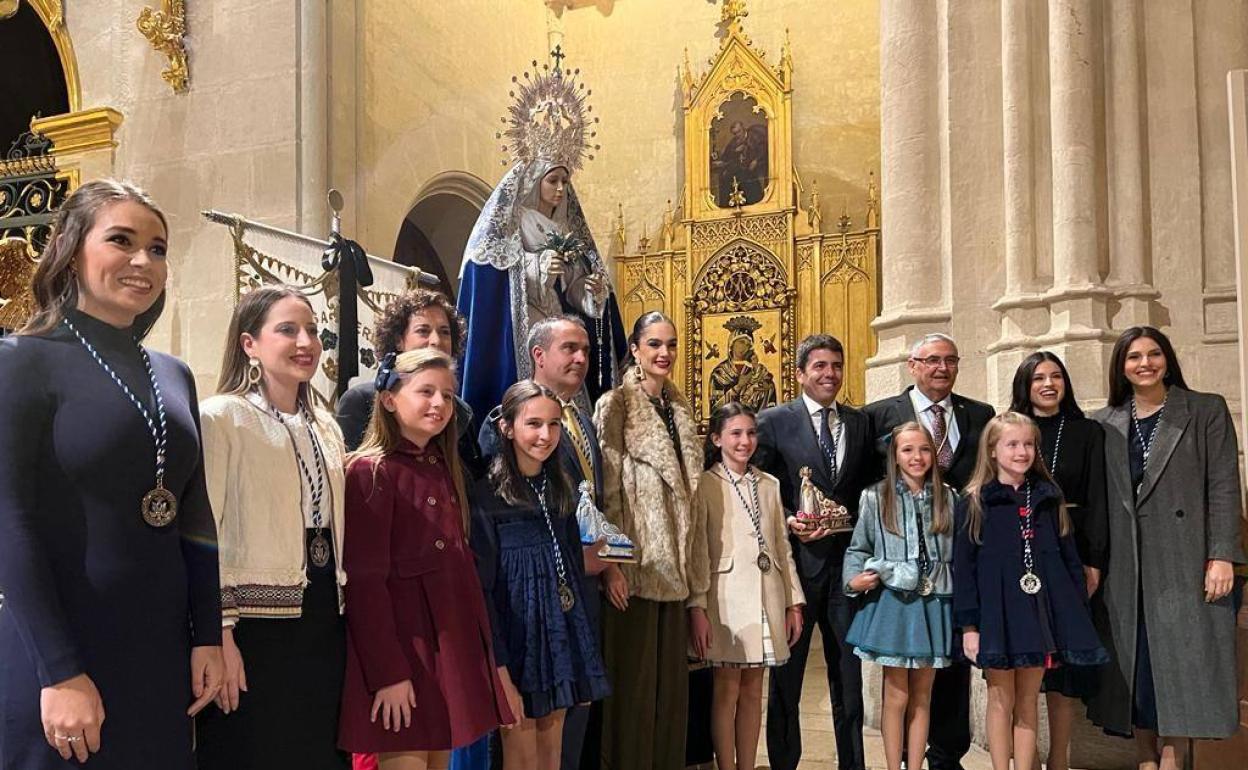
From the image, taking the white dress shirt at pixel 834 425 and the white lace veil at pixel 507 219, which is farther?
the white dress shirt at pixel 834 425

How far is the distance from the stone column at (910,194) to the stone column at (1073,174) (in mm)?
562

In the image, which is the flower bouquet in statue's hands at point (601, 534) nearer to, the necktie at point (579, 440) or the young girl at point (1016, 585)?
the necktie at point (579, 440)

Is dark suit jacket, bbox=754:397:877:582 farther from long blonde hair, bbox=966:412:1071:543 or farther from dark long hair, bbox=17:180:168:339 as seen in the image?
dark long hair, bbox=17:180:168:339

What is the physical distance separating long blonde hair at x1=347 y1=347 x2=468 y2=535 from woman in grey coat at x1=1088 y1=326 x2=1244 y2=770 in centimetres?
263

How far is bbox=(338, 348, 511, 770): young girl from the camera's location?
2.68m

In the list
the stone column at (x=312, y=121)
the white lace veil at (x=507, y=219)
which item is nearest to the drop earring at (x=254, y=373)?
the white lace veil at (x=507, y=219)

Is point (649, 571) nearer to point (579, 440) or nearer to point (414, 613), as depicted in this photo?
point (579, 440)

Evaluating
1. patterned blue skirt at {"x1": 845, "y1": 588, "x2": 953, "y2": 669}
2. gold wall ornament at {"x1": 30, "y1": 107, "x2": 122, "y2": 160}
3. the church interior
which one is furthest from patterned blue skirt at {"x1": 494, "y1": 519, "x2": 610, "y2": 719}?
gold wall ornament at {"x1": 30, "y1": 107, "x2": 122, "y2": 160}

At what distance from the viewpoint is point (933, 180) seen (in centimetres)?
581

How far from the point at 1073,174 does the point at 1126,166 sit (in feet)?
1.01

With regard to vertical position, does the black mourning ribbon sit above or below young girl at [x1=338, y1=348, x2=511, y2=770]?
above

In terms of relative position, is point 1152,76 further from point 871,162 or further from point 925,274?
point 871,162

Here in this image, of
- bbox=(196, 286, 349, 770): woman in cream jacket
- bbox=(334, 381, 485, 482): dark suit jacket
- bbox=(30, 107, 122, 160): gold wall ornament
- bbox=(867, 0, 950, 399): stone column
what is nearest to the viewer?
bbox=(196, 286, 349, 770): woman in cream jacket

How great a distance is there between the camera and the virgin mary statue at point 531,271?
4125 mm
